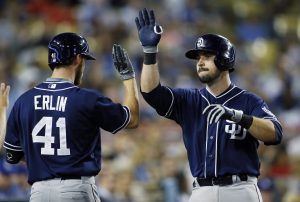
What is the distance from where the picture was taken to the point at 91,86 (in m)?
11.6

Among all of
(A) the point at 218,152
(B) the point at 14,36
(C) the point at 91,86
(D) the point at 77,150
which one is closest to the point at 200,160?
(A) the point at 218,152

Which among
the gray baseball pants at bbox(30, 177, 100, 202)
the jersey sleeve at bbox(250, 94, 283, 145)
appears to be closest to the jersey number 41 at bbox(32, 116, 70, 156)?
the gray baseball pants at bbox(30, 177, 100, 202)

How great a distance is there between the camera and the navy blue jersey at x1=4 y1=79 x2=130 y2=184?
5.54 m

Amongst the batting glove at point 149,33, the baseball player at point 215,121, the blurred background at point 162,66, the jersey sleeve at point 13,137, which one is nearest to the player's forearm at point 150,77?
the baseball player at point 215,121

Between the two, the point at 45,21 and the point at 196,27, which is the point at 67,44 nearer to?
the point at 45,21

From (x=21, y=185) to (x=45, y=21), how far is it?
17.9 ft

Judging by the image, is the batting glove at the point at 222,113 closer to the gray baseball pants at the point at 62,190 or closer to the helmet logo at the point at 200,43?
the helmet logo at the point at 200,43

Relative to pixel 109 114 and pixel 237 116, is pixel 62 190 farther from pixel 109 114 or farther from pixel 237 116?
pixel 237 116

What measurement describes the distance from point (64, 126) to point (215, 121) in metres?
1.02

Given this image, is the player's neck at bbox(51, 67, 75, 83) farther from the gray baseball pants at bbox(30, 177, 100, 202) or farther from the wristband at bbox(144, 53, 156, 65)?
the gray baseball pants at bbox(30, 177, 100, 202)

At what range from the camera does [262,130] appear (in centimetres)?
571

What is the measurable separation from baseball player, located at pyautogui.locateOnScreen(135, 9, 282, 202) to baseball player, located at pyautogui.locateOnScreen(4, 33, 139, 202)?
1.42 feet

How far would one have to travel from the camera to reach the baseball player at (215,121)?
5.82m

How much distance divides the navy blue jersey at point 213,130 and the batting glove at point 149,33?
0.31 m
